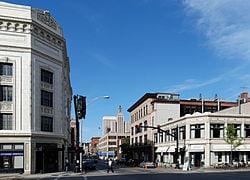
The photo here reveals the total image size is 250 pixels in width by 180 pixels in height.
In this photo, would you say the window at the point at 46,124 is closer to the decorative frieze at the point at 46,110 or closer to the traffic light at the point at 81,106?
the decorative frieze at the point at 46,110

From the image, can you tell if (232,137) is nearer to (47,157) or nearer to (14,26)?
(47,157)

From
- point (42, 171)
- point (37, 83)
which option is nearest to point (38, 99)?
point (37, 83)

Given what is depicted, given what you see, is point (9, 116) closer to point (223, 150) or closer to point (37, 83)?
point (37, 83)

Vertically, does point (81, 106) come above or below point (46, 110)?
above

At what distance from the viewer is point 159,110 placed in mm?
80000

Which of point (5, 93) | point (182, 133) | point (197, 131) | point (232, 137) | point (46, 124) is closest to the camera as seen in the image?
point (5, 93)

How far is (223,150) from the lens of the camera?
187 feet

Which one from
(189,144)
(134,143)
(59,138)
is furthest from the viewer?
(134,143)

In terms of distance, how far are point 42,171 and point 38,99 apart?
8.52 m

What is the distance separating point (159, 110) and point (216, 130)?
23.4 meters

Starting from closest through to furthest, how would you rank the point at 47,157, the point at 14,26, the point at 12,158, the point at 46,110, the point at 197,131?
1. the point at 12,158
2. the point at 14,26
3. the point at 47,157
4. the point at 46,110
5. the point at 197,131

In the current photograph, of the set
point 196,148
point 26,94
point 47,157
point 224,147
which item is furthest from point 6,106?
point 224,147

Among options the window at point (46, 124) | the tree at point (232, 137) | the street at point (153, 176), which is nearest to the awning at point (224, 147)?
the tree at point (232, 137)

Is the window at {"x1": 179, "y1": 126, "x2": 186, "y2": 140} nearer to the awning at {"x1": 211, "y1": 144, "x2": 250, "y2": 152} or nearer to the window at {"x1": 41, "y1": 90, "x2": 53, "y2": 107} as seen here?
the awning at {"x1": 211, "y1": 144, "x2": 250, "y2": 152}
